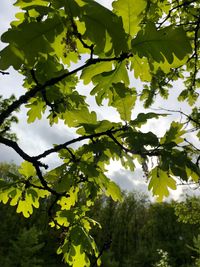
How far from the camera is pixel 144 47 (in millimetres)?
1910

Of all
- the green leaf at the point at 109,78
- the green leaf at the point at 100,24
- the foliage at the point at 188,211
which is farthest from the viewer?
the foliage at the point at 188,211

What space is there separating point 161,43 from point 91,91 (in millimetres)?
737

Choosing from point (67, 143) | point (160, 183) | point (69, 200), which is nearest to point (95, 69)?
point (67, 143)

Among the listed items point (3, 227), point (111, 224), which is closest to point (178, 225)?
point (111, 224)

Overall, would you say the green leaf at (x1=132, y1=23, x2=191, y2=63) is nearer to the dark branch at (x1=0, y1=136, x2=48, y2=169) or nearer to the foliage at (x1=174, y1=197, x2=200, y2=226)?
the dark branch at (x1=0, y1=136, x2=48, y2=169)

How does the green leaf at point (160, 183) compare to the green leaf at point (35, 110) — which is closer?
the green leaf at point (160, 183)

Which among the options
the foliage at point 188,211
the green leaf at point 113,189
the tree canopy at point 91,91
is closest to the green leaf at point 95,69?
the tree canopy at point 91,91

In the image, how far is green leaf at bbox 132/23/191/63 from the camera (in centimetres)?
181

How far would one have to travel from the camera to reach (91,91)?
2.46 meters

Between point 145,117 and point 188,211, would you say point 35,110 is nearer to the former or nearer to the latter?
point 145,117

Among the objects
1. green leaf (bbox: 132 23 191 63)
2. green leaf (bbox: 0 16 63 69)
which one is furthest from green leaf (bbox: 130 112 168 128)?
green leaf (bbox: 0 16 63 69)

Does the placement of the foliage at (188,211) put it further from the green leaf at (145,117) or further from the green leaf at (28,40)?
the green leaf at (28,40)

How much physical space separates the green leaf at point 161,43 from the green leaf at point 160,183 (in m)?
1.07

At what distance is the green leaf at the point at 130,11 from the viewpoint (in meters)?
1.96
